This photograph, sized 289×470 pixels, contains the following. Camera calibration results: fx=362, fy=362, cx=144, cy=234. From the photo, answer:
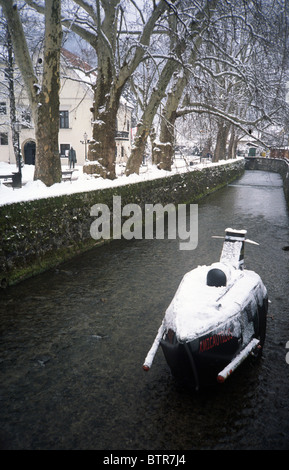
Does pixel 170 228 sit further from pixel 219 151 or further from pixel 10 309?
pixel 219 151

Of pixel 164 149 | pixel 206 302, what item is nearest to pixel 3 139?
pixel 164 149

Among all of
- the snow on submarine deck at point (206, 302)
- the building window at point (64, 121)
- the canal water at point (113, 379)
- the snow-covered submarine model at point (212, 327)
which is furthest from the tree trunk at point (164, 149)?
the building window at point (64, 121)

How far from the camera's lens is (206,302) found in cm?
383

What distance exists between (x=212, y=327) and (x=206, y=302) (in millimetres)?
353

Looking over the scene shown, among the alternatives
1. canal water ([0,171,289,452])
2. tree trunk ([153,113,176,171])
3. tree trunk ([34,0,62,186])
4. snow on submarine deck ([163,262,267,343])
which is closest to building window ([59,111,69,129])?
tree trunk ([153,113,176,171])

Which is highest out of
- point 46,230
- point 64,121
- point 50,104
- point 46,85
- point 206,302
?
point 64,121

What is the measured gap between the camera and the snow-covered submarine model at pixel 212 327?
11.4 feet

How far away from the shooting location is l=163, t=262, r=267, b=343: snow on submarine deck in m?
3.55

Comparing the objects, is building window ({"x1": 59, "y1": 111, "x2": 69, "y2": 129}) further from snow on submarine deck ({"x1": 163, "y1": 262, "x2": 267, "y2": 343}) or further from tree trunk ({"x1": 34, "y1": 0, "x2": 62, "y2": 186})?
snow on submarine deck ({"x1": 163, "y1": 262, "x2": 267, "y2": 343})

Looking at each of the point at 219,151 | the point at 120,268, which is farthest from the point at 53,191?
the point at 219,151

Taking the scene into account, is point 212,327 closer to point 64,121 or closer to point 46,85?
point 46,85

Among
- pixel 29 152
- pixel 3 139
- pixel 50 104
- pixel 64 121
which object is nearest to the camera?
pixel 50 104

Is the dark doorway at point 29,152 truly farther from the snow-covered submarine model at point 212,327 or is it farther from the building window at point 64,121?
the snow-covered submarine model at point 212,327

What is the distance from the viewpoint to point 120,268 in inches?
329
